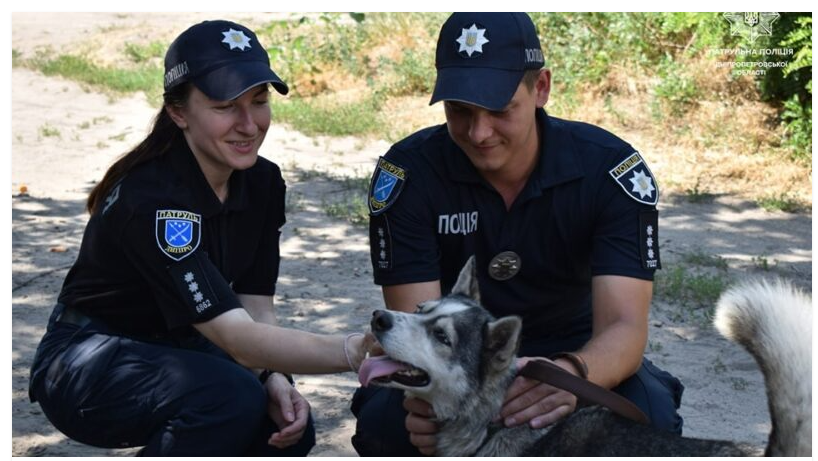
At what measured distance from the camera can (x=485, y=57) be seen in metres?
3.73

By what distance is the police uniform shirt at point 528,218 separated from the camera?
3.87 meters

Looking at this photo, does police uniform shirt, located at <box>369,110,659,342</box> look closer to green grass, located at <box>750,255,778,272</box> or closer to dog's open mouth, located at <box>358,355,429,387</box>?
dog's open mouth, located at <box>358,355,429,387</box>

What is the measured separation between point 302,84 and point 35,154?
125 inches

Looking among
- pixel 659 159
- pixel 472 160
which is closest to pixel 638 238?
pixel 472 160

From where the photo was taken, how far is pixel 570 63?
412 inches

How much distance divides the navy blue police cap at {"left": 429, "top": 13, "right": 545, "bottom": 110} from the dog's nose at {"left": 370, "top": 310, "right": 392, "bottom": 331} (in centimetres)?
84

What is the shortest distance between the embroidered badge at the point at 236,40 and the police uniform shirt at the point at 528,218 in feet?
2.27

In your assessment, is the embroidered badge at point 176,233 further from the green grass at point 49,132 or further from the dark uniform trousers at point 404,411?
the green grass at point 49,132

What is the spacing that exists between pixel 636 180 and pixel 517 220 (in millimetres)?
467

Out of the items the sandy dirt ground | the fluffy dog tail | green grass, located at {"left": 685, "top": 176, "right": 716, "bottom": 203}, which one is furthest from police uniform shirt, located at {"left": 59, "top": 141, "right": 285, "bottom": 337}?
green grass, located at {"left": 685, "top": 176, "right": 716, "bottom": 203}

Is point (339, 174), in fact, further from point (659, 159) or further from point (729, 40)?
point (729, 40)

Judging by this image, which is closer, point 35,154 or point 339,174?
point 339,174

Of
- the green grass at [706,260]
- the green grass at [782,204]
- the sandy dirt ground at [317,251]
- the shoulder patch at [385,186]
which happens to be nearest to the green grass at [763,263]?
the sandy dirt ground at [317,251]

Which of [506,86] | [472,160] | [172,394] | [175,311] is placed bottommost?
[172,394]
